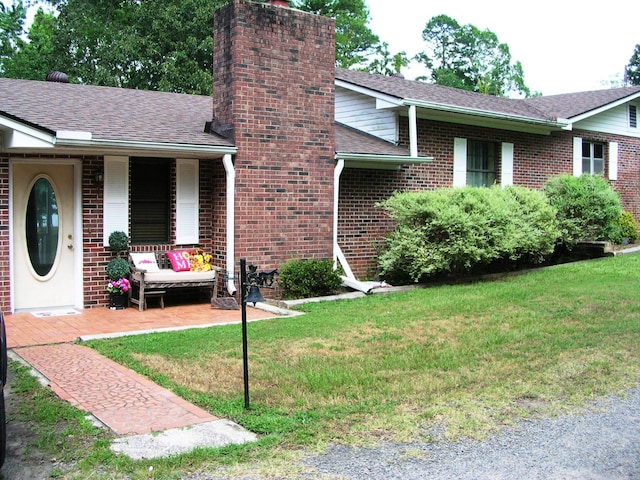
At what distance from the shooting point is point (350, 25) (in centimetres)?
3878

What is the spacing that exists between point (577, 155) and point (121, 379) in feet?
46.0

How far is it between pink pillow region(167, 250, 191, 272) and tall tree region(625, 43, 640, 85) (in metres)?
43.9

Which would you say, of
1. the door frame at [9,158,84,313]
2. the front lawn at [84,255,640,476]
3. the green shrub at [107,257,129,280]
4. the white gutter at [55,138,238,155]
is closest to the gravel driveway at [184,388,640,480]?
the front lawn at [84,255,640,476]

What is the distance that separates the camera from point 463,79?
5284 centimetres

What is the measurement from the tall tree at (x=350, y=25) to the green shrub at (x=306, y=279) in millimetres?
27889

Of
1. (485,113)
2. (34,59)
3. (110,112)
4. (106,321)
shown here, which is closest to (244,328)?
(106,321)

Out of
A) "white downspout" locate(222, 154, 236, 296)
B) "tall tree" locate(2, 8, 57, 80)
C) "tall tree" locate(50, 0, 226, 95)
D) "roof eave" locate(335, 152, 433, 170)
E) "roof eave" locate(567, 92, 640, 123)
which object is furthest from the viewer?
"tall tree" locate(2, 8, 57, 80)

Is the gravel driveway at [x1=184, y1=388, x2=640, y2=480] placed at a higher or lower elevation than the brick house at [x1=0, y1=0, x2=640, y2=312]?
lower

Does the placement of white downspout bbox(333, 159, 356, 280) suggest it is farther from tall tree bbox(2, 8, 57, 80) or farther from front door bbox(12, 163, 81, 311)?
tall tree bbox(2, 8, 57, 80)

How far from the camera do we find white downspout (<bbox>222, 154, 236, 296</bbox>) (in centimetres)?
1069

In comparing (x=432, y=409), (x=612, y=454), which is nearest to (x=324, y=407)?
(x=432, y=409)

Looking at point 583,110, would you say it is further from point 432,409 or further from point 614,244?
point 432,409

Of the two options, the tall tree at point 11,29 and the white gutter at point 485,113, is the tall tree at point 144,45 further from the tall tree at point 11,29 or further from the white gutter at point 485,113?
the white gutter at point 485,113

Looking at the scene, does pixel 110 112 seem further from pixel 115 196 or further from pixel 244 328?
pixel 244 328
